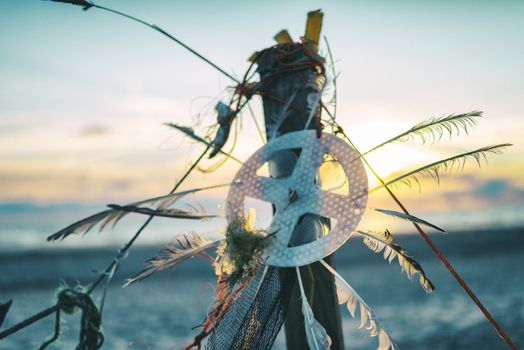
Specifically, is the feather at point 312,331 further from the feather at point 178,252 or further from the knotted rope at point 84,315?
the knotted rope at point 84,315

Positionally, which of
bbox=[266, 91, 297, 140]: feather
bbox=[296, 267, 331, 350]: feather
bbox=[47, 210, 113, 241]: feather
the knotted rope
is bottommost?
bbox=[296, 267, 331, 350]: feather

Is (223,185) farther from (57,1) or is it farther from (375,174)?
(57,1)

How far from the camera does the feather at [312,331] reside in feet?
7.80

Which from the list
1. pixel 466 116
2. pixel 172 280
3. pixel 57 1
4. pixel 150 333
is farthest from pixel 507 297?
pixel 57 1

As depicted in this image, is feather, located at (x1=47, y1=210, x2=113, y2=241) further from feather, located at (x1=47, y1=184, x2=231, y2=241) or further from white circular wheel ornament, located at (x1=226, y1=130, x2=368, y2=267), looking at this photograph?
white circular wheel ornament, located at (x1=226, y1=130, x2=368, y2=267)

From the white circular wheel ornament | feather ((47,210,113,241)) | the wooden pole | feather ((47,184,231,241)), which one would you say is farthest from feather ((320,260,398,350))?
feather ((47,210,113,241))

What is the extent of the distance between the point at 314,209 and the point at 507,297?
11.8 m

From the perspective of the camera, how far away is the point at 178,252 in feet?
8.13

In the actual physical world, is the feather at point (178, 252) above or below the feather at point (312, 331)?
above

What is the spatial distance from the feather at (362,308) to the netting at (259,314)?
0.23 metres

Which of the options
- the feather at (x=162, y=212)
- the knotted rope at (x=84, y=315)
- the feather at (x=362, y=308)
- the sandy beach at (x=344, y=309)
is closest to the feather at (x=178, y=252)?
the feather at (x=162, y=212)

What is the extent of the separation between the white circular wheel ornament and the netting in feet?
0.34

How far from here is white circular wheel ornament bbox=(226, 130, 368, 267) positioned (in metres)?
2.42

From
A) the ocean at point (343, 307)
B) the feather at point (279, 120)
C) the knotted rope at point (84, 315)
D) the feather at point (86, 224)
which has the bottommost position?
the ocean at point (343, 307)
